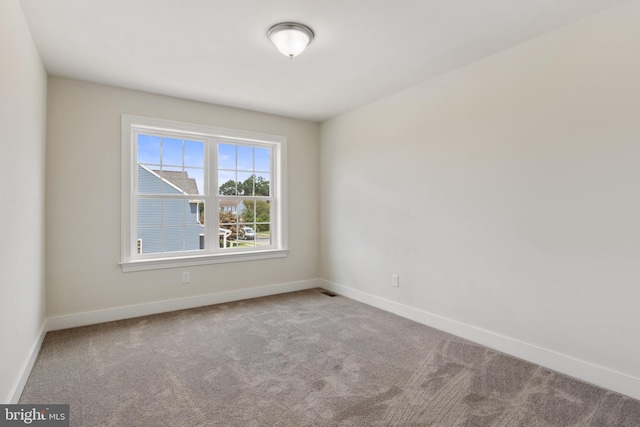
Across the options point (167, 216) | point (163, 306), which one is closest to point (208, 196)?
point (167, 216)

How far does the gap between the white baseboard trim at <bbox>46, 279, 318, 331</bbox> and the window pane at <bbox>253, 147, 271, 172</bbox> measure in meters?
1.63

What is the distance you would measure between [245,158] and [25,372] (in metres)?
3.09

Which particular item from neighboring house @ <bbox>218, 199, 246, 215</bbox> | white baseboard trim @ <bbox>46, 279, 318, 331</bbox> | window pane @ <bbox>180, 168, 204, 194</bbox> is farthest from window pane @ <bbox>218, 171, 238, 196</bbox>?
white baseboard trim @ <bbox>46, 279, 318, 331</bbox>

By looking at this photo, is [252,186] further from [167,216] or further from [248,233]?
[167,216]

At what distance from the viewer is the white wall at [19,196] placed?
5.97 feet

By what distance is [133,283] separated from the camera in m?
3.67

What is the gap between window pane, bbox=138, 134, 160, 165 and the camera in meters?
3.83

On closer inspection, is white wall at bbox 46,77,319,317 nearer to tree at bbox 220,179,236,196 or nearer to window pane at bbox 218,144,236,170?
window pane at bbox 218,144,236,170

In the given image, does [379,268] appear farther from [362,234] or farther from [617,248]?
[617,248]

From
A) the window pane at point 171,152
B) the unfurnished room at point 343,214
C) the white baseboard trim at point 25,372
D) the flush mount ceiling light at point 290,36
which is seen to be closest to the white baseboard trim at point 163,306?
the unfurnished room at point 343,214

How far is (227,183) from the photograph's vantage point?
4.39 meters

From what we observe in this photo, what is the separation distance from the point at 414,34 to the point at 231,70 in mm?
1664

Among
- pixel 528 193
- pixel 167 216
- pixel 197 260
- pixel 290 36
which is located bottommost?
pixel 197 260

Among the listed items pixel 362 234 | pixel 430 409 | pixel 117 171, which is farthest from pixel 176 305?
pixel 430 409
